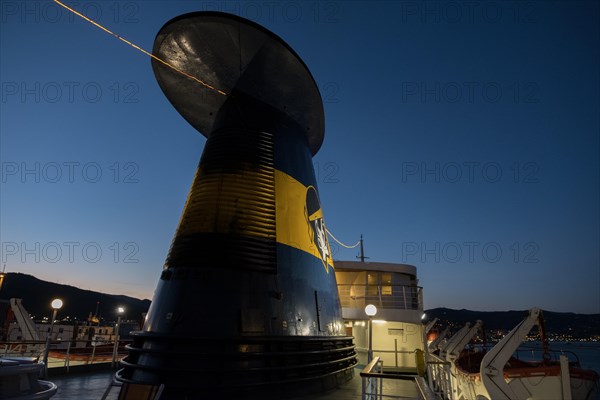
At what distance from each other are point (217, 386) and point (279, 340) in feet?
3.48

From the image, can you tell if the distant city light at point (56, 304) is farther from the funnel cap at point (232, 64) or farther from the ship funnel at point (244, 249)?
the ship funnel at point (244, 249)

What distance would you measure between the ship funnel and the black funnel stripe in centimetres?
2

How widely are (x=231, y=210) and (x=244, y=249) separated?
0.69m

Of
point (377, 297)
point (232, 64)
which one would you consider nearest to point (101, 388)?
point (232, 64)

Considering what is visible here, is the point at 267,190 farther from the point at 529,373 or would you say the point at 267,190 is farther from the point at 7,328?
the point at 7,328

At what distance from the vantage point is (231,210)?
612 cm

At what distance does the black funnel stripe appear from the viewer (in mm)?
5895

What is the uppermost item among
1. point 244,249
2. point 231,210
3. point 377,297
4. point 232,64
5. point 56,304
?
point 232,64

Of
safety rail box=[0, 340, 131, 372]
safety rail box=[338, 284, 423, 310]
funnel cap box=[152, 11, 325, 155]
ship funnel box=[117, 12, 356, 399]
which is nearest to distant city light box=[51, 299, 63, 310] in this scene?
safety rail box=[0, 340, 131, 372]

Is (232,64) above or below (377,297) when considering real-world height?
above

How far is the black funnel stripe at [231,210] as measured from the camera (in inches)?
232

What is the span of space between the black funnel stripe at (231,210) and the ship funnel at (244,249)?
0.02m

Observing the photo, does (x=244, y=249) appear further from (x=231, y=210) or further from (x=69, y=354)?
(x=69, y=354)

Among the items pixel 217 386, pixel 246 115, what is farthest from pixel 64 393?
pixel 246 115
